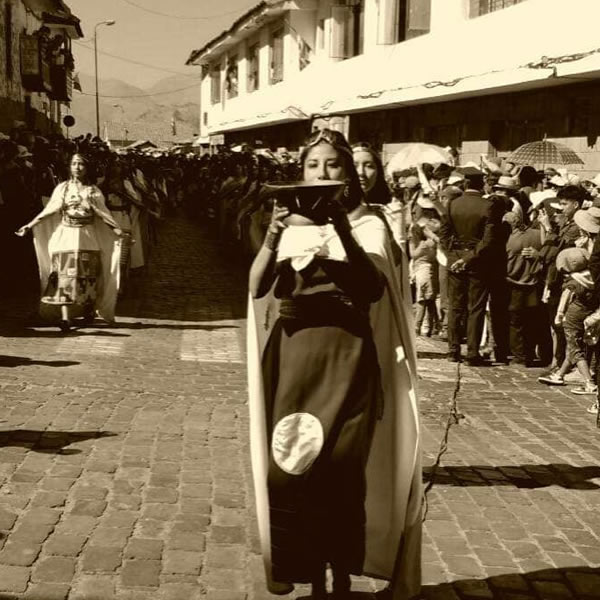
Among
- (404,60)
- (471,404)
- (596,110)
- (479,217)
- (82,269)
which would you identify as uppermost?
(404,60)

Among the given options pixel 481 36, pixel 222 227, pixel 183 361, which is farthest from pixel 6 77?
pixel 183 361

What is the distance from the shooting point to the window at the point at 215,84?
45.0 meters

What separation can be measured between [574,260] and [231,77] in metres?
34.0

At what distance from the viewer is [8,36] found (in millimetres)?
26531

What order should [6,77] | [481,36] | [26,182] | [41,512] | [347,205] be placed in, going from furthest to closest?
1. [6,77]
2. [481,36]
3. [26,182]
4. [41,512]
5. [347,205]

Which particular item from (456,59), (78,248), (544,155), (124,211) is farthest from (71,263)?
(456,59)

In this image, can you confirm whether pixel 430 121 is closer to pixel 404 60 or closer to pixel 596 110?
pixel 404 60

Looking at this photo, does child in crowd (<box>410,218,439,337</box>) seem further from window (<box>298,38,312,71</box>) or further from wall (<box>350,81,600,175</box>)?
window (<box>298,38,312,71</box>)

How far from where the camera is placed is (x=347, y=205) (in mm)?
4160

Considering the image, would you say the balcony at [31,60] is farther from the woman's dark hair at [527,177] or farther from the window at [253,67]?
the woman's dark hair at [527,177]

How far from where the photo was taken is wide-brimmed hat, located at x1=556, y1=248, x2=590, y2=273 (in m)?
8.96

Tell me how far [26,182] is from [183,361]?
20.0 feet

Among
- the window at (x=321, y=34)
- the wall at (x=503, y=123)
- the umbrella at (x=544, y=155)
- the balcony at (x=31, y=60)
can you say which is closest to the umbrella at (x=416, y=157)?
the umbrella at (x=544, y=155)

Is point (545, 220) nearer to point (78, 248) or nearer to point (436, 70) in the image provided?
point (78, 248)
